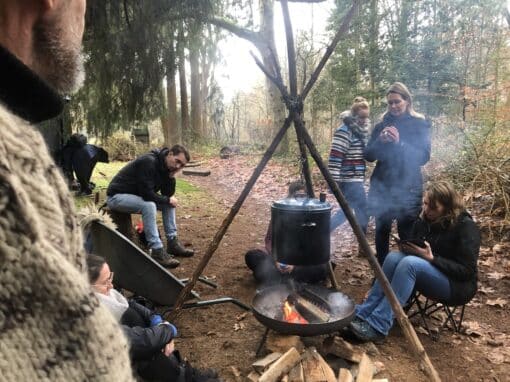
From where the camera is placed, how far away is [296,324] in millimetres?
2777

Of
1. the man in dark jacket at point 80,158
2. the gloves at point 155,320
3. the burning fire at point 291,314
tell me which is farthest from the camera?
the man in dark jacket at point 80,158

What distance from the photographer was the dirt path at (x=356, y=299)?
308cm

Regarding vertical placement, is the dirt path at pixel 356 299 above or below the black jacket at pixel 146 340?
below

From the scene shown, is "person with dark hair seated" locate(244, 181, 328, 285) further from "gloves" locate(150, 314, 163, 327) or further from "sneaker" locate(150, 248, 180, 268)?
"gloves" locate(150, 314, 163, 327)

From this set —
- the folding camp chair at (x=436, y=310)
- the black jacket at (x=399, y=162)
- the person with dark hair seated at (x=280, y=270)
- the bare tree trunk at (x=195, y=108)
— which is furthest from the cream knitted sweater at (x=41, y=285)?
the bare tree trunk at (x=195, y=108)

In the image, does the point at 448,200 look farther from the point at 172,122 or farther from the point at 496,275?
the point at 172,122

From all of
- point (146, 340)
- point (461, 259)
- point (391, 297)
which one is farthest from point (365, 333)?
point (146, 340)

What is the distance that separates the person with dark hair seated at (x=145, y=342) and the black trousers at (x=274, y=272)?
1.65 metres

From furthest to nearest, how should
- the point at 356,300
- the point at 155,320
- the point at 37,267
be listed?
the point at 356,300 < the point at 155,320 < the point at 37,267

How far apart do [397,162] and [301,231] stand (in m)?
1.81

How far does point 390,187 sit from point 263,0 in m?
3.59

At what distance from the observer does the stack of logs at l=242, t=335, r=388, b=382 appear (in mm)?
2748

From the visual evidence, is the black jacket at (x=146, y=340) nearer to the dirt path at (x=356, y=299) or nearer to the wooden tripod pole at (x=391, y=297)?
the dirt path at (x=356, y=299)

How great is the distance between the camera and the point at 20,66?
1.72ft
